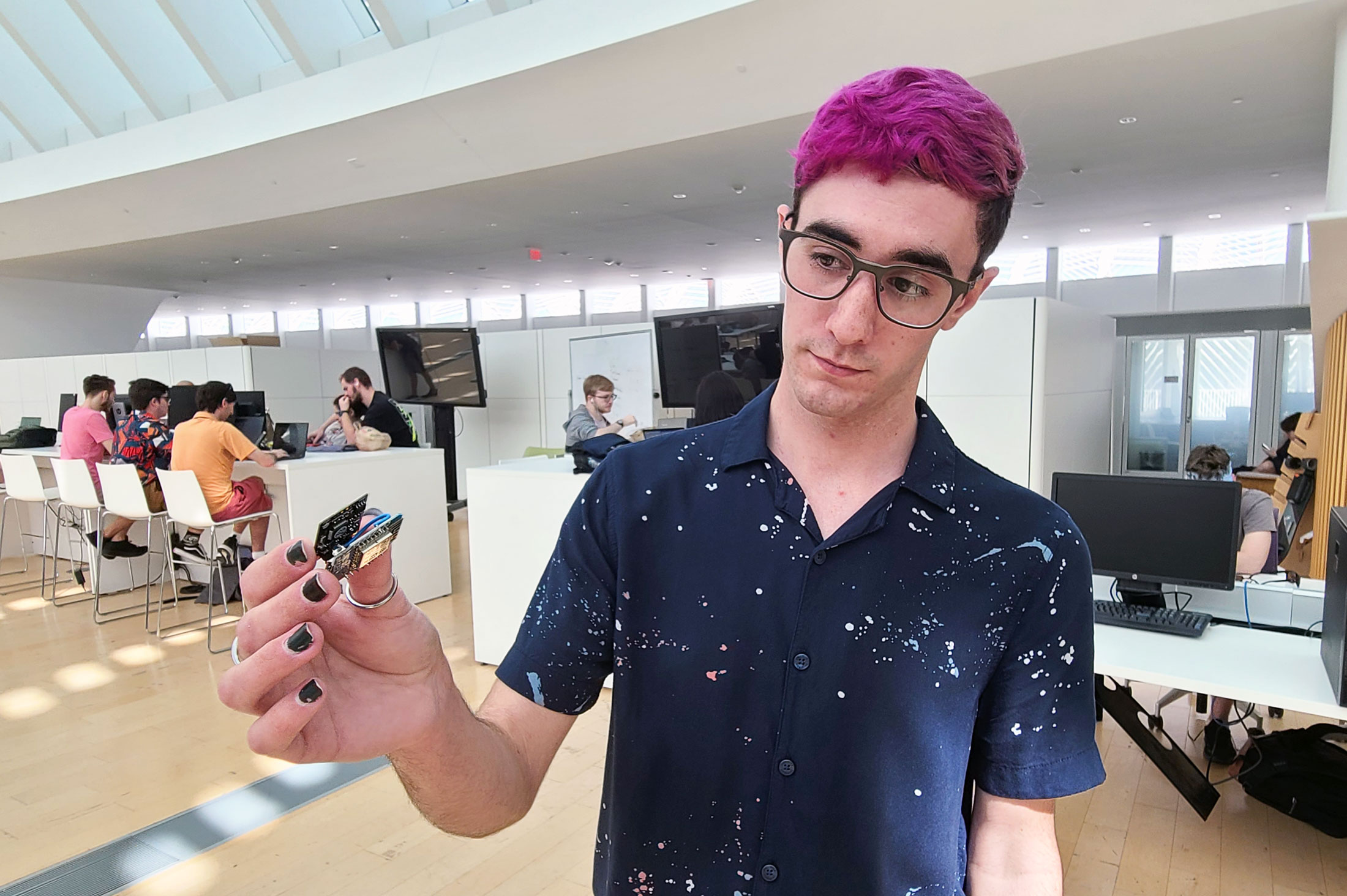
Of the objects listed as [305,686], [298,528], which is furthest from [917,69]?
[298,528]

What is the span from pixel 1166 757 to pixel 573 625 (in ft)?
8.80

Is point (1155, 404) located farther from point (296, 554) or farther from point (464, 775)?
point (296, 554)

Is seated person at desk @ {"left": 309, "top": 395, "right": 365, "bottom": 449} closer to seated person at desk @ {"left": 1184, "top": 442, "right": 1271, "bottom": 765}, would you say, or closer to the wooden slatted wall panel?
seated person at desk @ {"left": 1184, "top": 442, "right": 1271, "bottom": 765}

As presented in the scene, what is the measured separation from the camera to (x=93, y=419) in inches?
219

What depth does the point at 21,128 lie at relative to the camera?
1005 centimetres

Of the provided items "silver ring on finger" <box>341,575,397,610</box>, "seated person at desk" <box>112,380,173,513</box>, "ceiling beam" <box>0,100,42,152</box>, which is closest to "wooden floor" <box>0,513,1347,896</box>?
"seated person at desk" <box>112,380,173,513</box>

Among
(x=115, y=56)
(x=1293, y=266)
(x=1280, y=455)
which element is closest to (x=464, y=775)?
(x=1280, y=455)

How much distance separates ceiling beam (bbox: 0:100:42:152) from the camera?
32.3 feet

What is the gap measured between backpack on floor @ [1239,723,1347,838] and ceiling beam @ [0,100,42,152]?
13715 mm

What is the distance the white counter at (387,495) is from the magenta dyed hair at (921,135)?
→ 4.33m

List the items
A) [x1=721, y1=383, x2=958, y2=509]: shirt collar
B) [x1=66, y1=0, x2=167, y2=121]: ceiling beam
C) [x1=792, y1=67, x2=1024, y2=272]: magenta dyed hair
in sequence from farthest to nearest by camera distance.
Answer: [x1=66, y1=0, x2=167, y2=121]: ceiling beam
[x1=721, y1=383, x2=958, y2=509]: shirt collar
[x1=792, y1=67, x2=1024, y2=272]: magenta dyed hair

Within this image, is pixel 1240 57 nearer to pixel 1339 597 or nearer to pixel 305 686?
pixel 1339 597

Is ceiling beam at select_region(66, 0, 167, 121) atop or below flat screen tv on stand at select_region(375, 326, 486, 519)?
atop

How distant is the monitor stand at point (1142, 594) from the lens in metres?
2.82
